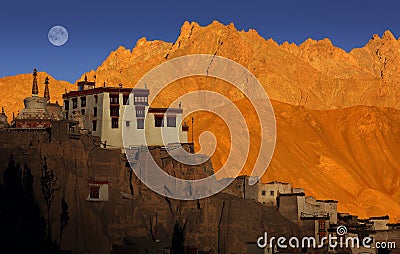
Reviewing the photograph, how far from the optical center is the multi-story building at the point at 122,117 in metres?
107

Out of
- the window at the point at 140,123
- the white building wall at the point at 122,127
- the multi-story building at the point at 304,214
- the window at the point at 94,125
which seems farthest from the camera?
the window at the point at 140,123

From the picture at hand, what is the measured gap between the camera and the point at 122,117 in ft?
354

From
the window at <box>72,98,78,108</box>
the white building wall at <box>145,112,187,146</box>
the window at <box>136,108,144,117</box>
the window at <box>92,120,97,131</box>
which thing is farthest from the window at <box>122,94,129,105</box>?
the window at <box>72,98,78,108</box>

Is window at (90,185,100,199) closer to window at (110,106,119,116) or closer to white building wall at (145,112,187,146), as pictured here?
window at (110,106,119,116)

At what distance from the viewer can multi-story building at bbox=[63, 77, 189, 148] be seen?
107m

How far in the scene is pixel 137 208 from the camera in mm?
92000

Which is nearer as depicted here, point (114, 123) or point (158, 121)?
point (114, 123)

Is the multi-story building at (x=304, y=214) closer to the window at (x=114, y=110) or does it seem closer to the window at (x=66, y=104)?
the window at (x=114, y=110)

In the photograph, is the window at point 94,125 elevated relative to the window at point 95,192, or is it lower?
elevated

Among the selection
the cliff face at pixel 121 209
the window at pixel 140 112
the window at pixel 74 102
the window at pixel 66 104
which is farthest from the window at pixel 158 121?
the window at pixel 66 104

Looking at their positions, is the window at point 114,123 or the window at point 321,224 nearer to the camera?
the window at point 114,123

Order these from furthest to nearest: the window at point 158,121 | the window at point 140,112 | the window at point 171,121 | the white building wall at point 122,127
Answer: the window at point 171,121 → the window at point 158,121 → the window at point 140,112 → the white building wall at point 122,127

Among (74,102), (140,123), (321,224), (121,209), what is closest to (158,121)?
(140,123)

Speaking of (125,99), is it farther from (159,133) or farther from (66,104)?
(66,104)
